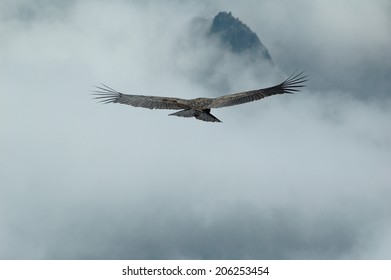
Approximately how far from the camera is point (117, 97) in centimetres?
5838

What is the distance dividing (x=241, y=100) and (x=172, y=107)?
4.52 meters
